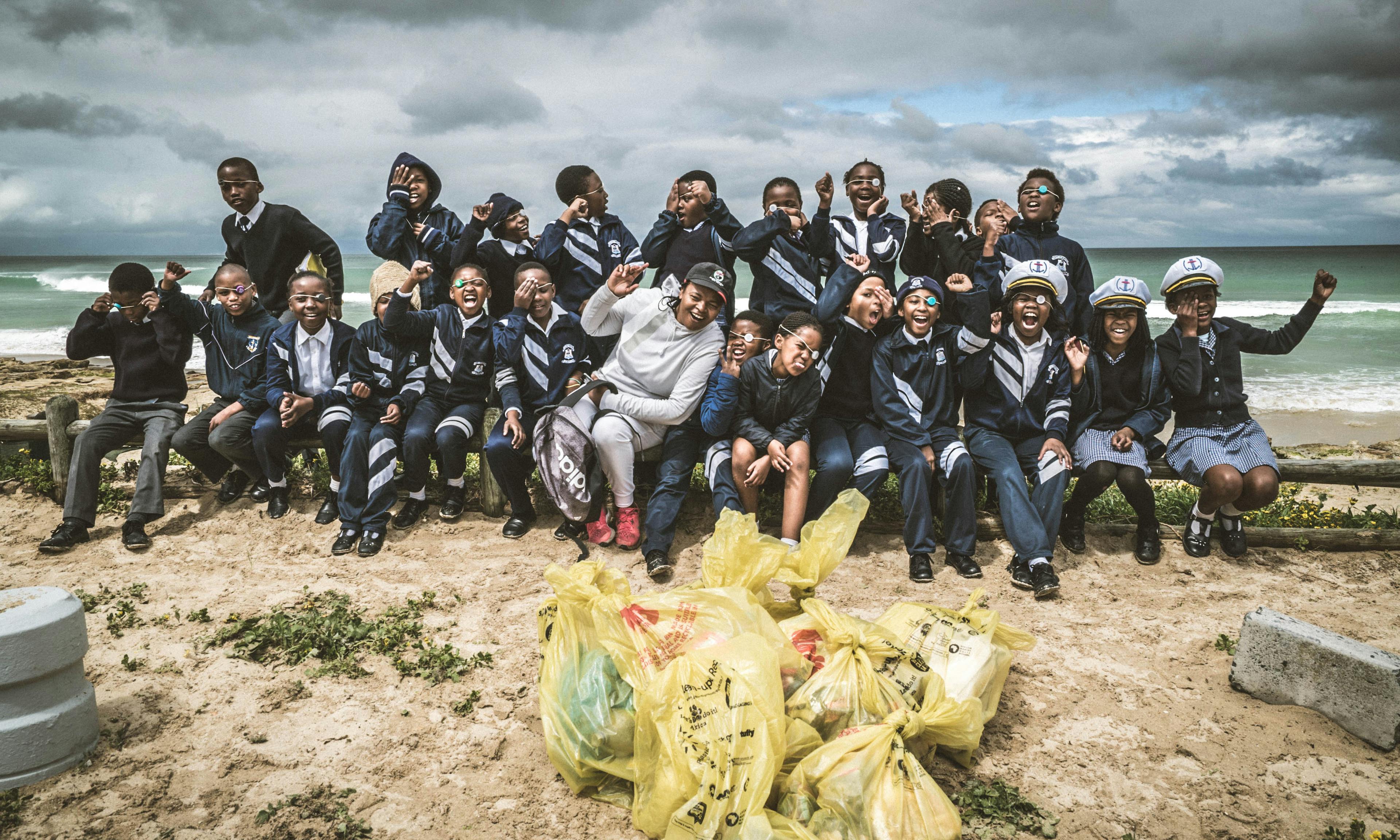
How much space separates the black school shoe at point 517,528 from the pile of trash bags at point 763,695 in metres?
2.05

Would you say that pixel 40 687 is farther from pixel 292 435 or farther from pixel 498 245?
pixel 498 245

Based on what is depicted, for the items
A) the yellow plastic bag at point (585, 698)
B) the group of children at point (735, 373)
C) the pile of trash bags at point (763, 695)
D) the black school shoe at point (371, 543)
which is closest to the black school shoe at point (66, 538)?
the group of children at point (735, 373)

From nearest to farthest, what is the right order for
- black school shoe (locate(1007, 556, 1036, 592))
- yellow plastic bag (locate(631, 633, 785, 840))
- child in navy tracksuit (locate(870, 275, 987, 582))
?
yellow plastic bag (locate(631, 633, 785, 840)) < black school shoe (locate(1007, 556, 1036, 592)) < child in navy tracksuit (locate(870, 275, 987, 582))

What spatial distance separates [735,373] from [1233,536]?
3.27 meters

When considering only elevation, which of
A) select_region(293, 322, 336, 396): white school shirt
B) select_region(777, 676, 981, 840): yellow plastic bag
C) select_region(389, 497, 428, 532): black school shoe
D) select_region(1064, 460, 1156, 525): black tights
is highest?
select_region(293, 322, 336, 396): white school shirt

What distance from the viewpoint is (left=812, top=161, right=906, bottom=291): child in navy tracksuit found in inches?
230

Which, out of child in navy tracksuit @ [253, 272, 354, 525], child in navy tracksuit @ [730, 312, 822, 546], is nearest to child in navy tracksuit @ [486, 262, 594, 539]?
child in navy tracksuit @ [253, 272, 354, 525]

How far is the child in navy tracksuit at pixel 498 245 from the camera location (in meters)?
5.96

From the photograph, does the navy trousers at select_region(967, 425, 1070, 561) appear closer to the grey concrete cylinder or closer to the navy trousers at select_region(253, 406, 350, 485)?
the navy trousers at select_region(253, 406, 350, 485)

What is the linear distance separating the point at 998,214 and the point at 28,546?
22.2ft

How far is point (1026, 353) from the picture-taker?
5.04 meters

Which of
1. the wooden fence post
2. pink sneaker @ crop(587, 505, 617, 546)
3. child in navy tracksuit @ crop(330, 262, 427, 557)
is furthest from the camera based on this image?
the wooden fence post

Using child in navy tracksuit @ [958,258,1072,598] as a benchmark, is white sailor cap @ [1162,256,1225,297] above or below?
above

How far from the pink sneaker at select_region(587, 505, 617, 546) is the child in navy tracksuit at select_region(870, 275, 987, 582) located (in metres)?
1.80
